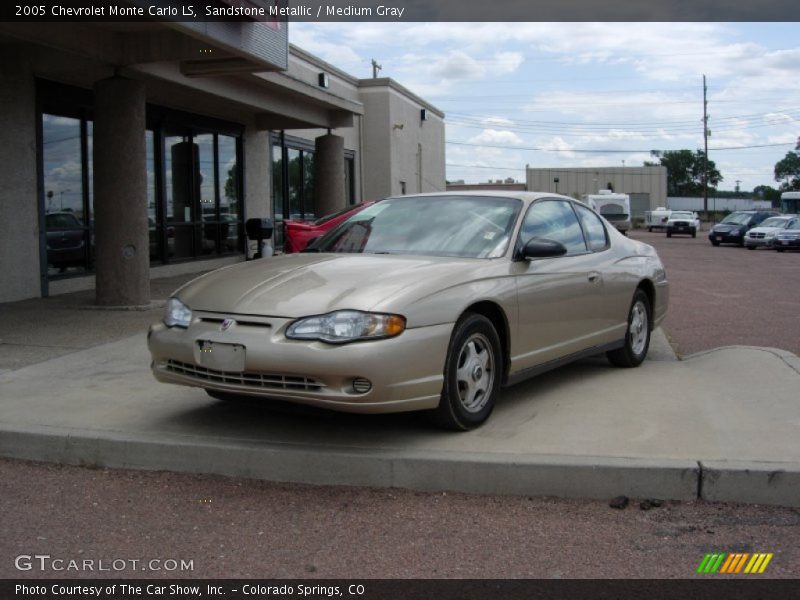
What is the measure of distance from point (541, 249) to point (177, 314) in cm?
230

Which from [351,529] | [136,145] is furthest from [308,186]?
[351,529]

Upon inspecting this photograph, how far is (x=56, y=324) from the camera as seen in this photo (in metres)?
9.30

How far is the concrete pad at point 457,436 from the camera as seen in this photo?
4.45 m

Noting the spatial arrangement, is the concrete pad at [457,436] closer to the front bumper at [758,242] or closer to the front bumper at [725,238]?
the front bumper at [758,242]

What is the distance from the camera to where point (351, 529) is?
13.2 ft

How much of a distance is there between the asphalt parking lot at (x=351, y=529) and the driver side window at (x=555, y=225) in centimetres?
222

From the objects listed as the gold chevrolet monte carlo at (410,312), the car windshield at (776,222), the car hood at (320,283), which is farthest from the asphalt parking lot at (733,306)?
the car windshield at (776,222)

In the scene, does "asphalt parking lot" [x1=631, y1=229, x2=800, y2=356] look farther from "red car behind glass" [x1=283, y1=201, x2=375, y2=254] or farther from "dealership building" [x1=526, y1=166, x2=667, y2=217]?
"dealership building" [x1=526, y1=166, x2=667, y2=217]

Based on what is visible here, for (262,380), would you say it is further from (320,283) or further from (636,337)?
(636,337)

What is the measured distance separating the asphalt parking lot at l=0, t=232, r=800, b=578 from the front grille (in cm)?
54

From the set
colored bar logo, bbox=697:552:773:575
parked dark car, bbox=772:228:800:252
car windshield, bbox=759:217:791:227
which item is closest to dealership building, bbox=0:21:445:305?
colored bar logo, bbox=697:552:773:575

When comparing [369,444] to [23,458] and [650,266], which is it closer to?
[23,458]

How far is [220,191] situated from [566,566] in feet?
49.3

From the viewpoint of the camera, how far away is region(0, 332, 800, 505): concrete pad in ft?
14.6
